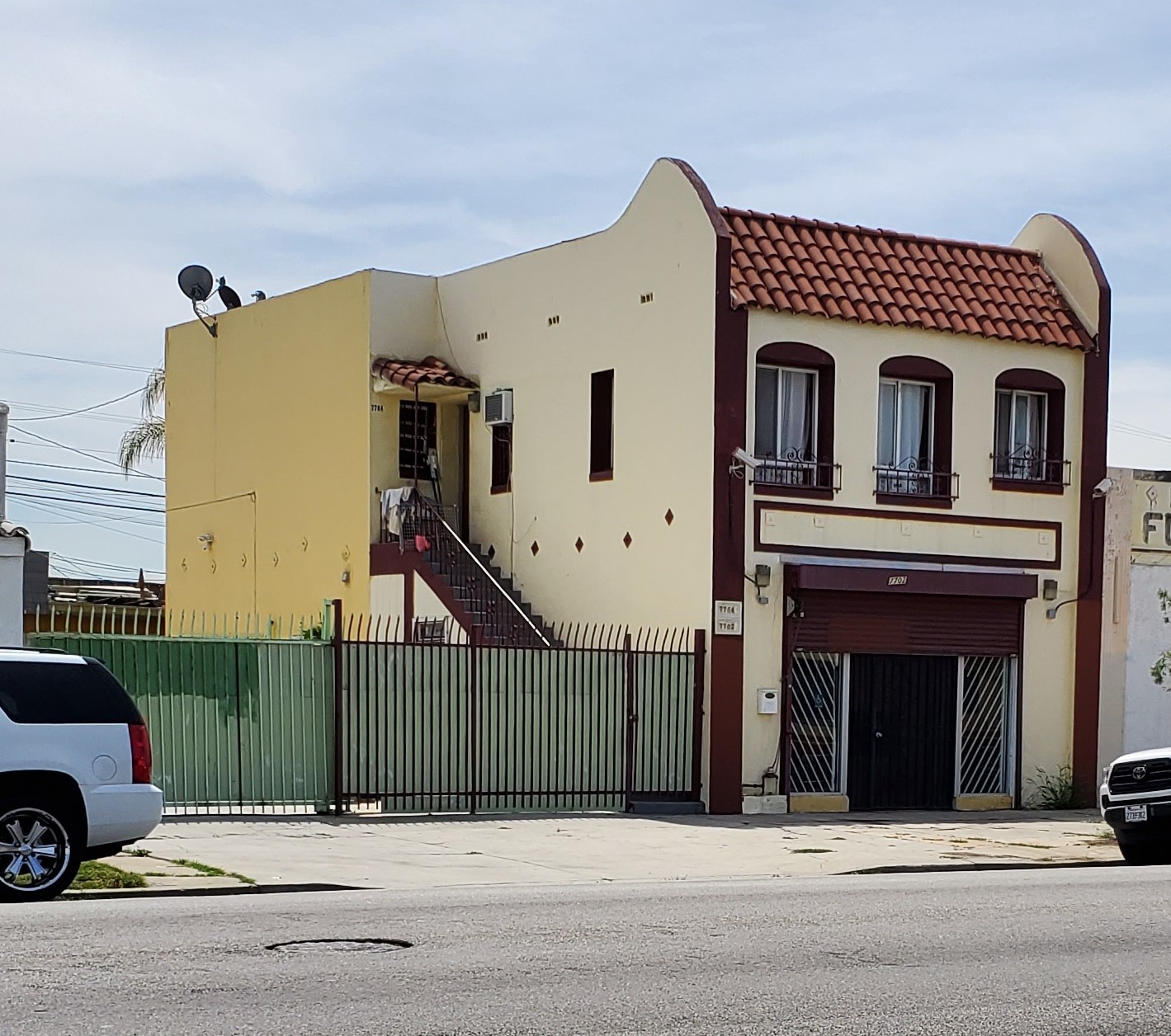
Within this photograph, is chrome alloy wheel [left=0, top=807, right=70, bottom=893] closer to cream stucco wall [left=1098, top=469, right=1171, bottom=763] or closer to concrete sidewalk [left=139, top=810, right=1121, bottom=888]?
concrete sidewalk [left=139, top=810, right=1121, bottom=888]

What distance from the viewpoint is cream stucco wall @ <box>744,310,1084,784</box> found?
2422 centimetres

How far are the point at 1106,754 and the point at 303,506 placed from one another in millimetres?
12837

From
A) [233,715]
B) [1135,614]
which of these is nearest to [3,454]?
[233,715]

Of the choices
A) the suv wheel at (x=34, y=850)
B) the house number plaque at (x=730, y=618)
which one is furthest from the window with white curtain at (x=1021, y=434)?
the suv wheel at (x=34, y=850)

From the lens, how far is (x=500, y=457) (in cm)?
2842

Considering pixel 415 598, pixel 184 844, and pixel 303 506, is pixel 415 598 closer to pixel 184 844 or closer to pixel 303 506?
pixel 303 506

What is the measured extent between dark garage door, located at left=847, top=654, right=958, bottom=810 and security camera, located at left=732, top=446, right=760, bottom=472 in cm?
320

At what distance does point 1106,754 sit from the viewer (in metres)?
27.2

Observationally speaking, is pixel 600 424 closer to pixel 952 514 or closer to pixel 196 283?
pixel 952 514

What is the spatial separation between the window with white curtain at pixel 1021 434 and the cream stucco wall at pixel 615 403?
4.89 m

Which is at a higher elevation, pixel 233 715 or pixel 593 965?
pixel 233 715

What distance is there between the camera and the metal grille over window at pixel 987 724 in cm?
2589

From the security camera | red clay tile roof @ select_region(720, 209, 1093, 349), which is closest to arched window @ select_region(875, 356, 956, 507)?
red clay tile roof @ select_region(720, 209, 1093, 349)

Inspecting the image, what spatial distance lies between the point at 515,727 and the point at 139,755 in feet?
30.3
